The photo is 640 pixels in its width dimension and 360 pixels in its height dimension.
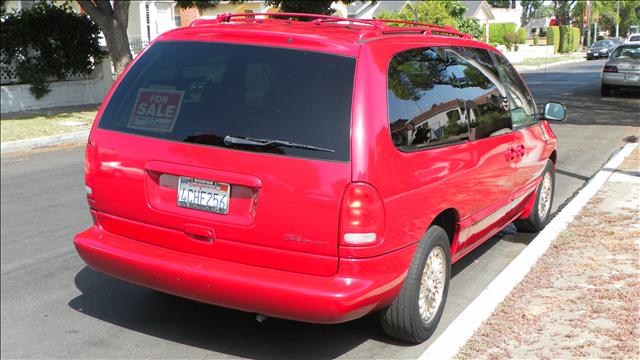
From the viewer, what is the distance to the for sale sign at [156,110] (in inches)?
162

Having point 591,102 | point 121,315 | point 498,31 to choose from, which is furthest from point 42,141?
point 498,31

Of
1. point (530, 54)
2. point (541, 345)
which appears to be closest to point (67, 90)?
point (541, 345)

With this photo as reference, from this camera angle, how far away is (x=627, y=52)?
22.5 m

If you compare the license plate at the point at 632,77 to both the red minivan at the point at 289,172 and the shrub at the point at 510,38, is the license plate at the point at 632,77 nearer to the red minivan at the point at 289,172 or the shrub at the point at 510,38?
the red minivan at the point at 289,172

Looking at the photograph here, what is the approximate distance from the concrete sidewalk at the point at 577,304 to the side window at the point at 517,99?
1.12 m

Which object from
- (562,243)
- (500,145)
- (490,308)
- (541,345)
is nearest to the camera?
(541,345)

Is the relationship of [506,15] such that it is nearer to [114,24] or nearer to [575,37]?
[575,37]

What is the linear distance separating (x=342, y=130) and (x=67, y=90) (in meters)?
17.8

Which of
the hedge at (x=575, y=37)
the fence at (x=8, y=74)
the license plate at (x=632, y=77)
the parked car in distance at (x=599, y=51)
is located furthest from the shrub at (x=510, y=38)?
the fence at (x=8, y=74)

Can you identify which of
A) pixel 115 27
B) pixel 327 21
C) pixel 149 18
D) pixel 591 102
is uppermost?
pixel 149 18

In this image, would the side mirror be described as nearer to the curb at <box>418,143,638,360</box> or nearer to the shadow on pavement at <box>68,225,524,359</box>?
the curb at <box>418,143,638,360</box>

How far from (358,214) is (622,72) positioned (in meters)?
20.5

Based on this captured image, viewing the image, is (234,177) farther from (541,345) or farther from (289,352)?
(541,345)

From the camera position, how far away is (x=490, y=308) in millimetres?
4574
